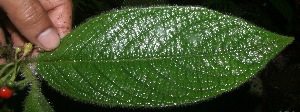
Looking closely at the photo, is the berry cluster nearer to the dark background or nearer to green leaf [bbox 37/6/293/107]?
green leaf [bbox 37/6/293/107]

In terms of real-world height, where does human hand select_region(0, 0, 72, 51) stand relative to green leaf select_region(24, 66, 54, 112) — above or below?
above

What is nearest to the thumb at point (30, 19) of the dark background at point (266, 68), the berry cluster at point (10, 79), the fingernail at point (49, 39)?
the fingernail at point (49, 39)

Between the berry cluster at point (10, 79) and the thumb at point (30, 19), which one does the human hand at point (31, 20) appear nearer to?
the thumb at point (30, 19)

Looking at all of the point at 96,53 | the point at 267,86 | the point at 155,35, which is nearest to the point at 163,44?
the point at 155,35

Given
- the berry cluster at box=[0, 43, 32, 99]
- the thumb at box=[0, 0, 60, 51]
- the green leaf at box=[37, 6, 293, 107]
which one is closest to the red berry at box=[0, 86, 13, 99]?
the berry cluster at box=[0, 43, 32, 99]

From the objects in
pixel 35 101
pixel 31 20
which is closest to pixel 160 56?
pixel 35 101

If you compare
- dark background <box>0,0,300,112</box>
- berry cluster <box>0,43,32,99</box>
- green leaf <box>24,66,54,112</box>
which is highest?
berry cluster <box>0,43,32,99</box>

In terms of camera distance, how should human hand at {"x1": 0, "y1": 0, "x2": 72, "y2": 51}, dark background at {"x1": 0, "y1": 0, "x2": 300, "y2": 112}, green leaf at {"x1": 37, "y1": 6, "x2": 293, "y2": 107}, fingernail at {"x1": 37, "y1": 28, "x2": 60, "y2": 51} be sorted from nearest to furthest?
green leaf at {"x1": 37, "y1": 6, "x2": 293, "y2": 107}
fingernail at {"x1": 37, "y1": 28, "x2": 60, "y2": 51}
human hand at {"x1": 0, "y1": 0, "x2": 72, "y2": 51}
dark background at {"x1": 0, "y1": 0, "x2": 300, "y2": 112}

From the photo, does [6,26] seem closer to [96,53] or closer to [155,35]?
[96,53]
